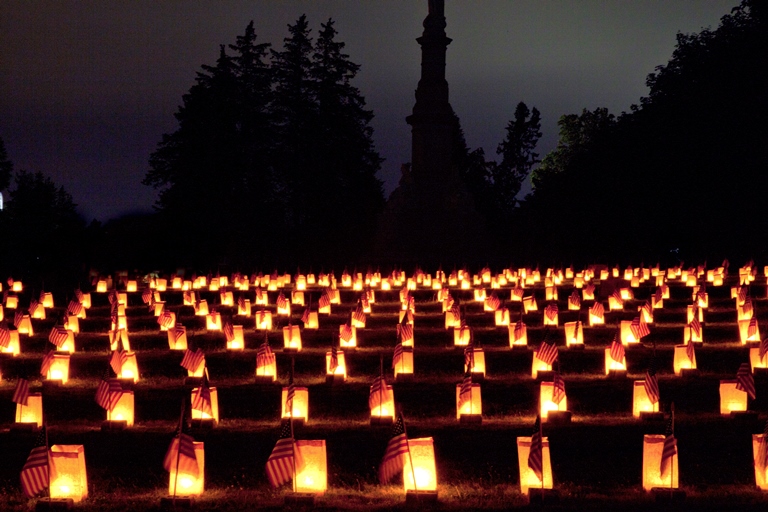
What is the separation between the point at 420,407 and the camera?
48.8 ft

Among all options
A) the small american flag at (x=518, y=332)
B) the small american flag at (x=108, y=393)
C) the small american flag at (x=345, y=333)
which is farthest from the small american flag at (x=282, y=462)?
the small american flag at (x=518, y=332)

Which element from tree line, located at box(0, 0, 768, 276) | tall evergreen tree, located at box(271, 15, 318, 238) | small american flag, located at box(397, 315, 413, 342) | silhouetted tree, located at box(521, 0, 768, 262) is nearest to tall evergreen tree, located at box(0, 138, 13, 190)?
tree line, located at box(0, 0, 768, 276)

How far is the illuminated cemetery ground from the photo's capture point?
11102mm

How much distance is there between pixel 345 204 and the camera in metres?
50.4

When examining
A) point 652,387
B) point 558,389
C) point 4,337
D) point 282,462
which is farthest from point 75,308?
point 652,387

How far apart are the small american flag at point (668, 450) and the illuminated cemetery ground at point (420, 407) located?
0.32 metres

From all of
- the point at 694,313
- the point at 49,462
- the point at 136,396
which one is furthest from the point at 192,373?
the point at 694,313

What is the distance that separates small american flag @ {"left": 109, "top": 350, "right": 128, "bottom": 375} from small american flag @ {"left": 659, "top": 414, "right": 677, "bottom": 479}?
29.8 feet

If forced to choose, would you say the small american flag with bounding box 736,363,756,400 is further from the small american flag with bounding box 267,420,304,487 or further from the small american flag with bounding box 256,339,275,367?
the small american flag with bounding box 256,339,275,367

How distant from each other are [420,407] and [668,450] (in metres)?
5.18

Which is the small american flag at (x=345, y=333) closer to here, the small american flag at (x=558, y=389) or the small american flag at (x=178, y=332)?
the small american flag at (x=178, y=332)

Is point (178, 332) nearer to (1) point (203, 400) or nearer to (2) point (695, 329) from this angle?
(1) point (203, 400)

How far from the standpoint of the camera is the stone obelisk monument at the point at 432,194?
33.8 m

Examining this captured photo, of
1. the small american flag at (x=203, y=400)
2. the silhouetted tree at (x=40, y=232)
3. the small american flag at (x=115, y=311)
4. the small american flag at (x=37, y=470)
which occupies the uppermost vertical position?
the silhouetted tree at (x=40, y=232)
